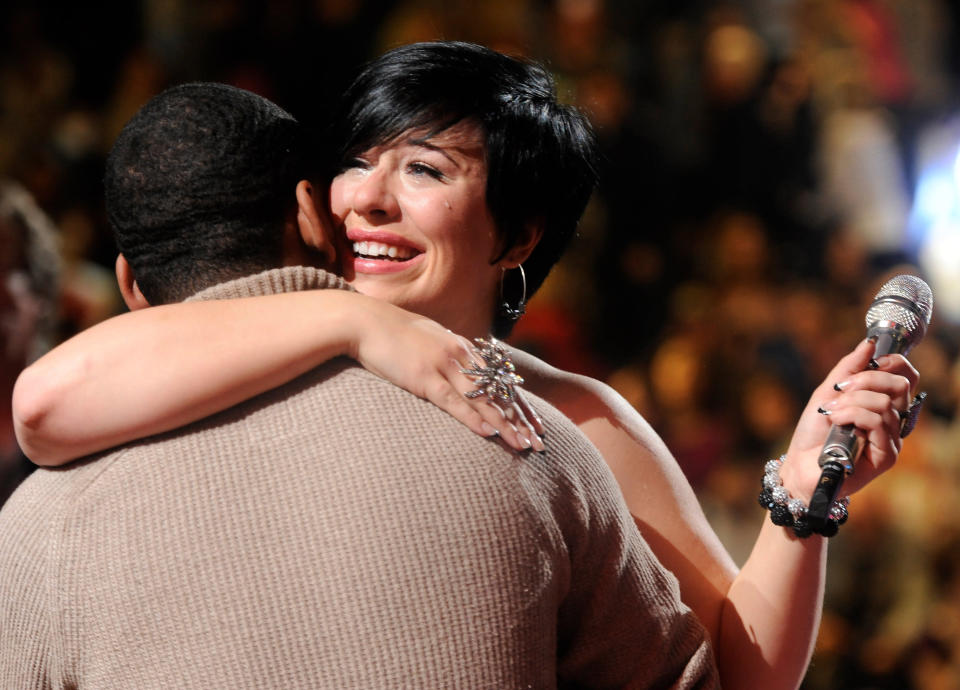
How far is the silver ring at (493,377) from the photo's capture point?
40.6 inches

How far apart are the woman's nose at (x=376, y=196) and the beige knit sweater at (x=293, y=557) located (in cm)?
51

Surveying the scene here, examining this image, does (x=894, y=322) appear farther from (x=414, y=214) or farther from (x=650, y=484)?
(x=414, y=214)

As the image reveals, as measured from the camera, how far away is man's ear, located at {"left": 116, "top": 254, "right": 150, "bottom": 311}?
1.17 m

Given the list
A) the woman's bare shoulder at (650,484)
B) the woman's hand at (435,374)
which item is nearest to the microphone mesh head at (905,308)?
the woman's bare shoulder at (650,484)

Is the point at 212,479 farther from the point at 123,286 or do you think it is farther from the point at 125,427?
the point at 123,286

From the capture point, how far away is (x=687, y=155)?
4.32 metres

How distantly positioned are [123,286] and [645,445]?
73cm

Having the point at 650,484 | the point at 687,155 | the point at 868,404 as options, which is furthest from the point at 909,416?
the point at 687,155

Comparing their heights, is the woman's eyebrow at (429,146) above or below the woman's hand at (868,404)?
above

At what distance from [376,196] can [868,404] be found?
0.63 meters

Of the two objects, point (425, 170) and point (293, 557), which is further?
point (425, 170)

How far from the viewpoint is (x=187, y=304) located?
103cm

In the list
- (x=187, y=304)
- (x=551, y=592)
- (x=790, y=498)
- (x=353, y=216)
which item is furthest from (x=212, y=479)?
(x=790, y=498)

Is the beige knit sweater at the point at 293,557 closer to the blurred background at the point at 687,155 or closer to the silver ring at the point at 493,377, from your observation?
the silver ring at the point at 493,377
